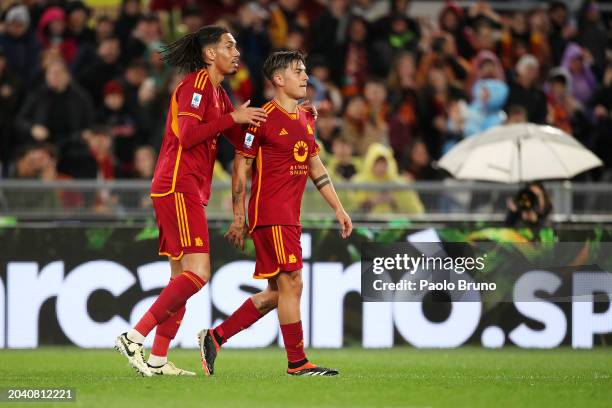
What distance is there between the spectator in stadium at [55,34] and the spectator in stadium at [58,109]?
1.37 meters

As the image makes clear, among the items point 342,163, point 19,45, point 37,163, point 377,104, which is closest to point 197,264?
point 37,163

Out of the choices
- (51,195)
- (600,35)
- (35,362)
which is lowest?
(35,362)

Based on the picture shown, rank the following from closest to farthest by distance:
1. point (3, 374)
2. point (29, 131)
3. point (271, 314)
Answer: point (3, 374), point (271, 314), point (29, 131)

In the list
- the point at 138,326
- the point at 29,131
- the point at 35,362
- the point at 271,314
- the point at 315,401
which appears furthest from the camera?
the point at 29,131

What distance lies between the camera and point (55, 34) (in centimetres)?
1756

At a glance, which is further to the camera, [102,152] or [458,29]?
[458,29]

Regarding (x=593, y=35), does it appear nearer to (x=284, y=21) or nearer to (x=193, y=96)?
(x=284, y=21)

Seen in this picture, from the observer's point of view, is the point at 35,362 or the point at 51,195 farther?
the point at 51,195

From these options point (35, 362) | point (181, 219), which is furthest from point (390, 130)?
point (181, 219)

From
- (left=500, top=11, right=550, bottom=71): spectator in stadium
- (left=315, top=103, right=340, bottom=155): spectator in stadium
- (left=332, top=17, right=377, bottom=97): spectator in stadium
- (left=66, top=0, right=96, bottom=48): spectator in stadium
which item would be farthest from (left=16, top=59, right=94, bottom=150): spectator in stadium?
(left=500, top=11, right=550, bottom=71): spectator in stadium

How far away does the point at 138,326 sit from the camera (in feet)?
30.4

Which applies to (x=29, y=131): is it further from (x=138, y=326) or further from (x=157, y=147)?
(x=138, y=326)

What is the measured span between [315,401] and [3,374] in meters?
2.99

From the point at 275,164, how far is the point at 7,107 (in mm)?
7601
